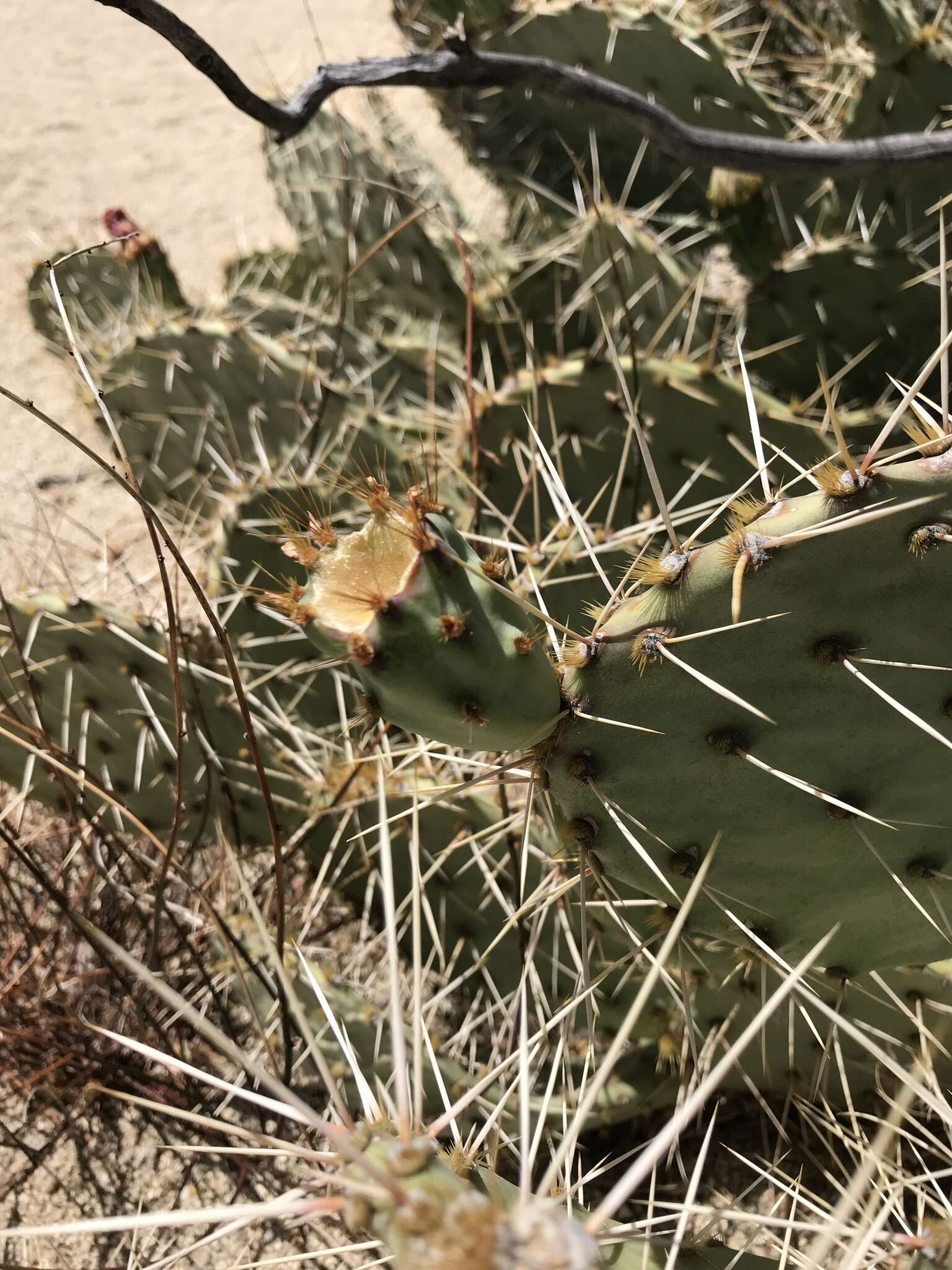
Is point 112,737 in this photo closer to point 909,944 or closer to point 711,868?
point 711,868

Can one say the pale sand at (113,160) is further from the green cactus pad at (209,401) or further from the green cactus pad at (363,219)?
the green cactus pad at (209,401)

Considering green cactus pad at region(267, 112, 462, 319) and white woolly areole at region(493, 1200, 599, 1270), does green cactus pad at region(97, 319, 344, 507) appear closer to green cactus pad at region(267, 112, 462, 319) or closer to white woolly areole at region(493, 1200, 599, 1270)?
green cactus pad at region(267, 112, 462, 319)

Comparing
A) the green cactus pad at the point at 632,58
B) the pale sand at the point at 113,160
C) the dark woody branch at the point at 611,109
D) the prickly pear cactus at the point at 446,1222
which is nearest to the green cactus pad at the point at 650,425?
the dark woody branch at the point at 611,109

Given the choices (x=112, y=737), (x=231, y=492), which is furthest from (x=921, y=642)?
(x=231, y=492)

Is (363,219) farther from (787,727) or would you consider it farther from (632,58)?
(787,727)

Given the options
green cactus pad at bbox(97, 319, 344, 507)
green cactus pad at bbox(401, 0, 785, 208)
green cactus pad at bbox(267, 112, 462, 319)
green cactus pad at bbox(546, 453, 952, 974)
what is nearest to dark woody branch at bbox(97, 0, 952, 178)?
green cactus pad at bbox(401, 0, 785, 208)

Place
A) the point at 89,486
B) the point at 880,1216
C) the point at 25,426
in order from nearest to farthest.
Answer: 1. the point at 880,1216
2. the point at 89,486
3. the point at 25,426

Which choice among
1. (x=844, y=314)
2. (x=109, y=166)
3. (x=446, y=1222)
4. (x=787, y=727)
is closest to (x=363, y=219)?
(x=844, y=314)

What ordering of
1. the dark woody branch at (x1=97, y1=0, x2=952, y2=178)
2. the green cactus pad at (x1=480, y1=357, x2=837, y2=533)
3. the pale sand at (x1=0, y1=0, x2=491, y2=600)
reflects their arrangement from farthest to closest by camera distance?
Result: the pale sand at (x1=0, y1=0, x2=491, y2=600)
the green cactus pad at (x1=480, y1=357, x2=837, y2=533)
the dark woody branch at (x1=97, y1=0, x2=952, y2=178)
